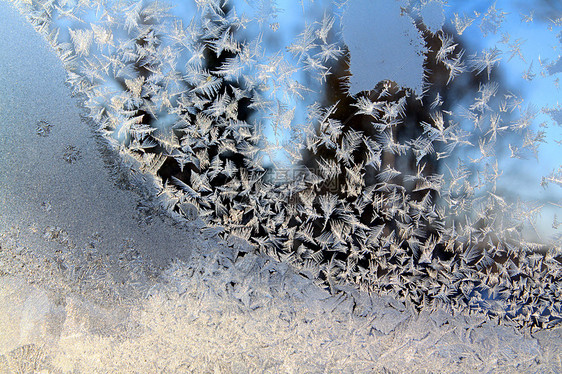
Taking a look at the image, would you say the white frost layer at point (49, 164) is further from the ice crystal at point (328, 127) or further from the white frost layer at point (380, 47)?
the white frost layer at point (380, 47)

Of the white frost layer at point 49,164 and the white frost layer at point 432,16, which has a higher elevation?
the white frost layer at point 432,16

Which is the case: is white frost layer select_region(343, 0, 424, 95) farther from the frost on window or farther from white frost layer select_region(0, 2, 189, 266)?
white frost layer select_region(0, 2, 189, 266)

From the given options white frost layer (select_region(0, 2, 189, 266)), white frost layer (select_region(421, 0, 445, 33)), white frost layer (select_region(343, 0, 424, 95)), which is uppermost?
white frost layer (select_region(421, 0, 445, 33))

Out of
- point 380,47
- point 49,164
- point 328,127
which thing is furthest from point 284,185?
point 49,164

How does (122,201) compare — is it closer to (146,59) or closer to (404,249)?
(146,59)

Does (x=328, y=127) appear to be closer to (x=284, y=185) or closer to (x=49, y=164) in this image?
(x=284, y=185)

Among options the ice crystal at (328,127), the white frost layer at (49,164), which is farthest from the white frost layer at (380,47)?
the white frost layer at (49,164)

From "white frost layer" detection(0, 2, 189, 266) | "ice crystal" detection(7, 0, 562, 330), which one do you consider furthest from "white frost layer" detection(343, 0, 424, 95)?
"white frost layer" detection(0, 2, 189, 266)
